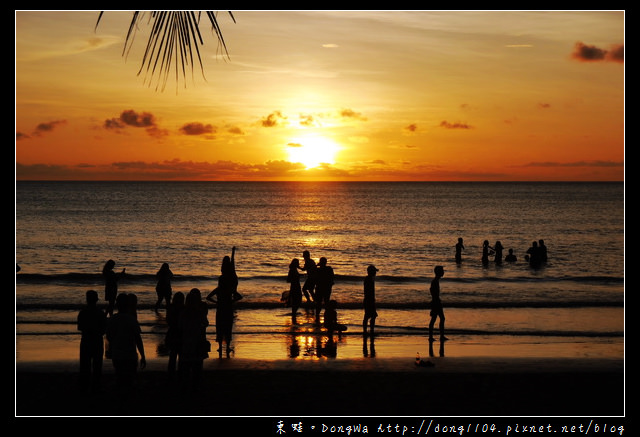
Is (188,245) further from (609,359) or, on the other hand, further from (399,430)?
(399,430)

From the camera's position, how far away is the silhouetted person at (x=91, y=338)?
9.81m

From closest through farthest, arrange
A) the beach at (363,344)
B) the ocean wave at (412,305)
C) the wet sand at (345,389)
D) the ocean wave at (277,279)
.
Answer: the wet sand at (345,389), the beach at (363,344), the ocean wave at (412,305), the ocean wave at (277,279)

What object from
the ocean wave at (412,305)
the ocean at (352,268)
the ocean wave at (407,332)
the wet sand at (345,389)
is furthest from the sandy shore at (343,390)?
the ocean wave at (412,305)

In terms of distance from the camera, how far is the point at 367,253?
174 feet

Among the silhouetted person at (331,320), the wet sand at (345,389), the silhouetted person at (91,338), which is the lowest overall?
the wet sand at (345,389)

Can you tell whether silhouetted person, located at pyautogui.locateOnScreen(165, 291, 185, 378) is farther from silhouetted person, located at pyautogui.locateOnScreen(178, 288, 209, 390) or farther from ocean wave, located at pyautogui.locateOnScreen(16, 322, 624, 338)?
ocean wave, located at pyautogui.locateOnScreen(16, 322, 624, 338)

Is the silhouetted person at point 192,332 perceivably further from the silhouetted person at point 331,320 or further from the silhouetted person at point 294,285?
the silhouetted person at point 294,285

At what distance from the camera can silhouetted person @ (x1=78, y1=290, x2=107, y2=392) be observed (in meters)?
9.81

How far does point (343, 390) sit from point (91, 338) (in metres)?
4.12

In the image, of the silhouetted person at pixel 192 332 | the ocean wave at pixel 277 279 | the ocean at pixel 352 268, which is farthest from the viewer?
the ocean wave at pixel 277 279

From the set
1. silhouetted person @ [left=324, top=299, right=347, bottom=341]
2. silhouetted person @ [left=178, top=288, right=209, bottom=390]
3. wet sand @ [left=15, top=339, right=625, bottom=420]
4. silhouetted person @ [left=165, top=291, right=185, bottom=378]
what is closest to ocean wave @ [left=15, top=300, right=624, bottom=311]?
silhouetted person @ [left=324, top=299, right=347, bottom=341]

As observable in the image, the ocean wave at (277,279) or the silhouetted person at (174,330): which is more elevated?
the silhouetted person at (174,330)

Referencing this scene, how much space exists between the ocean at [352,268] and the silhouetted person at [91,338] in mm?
4903
